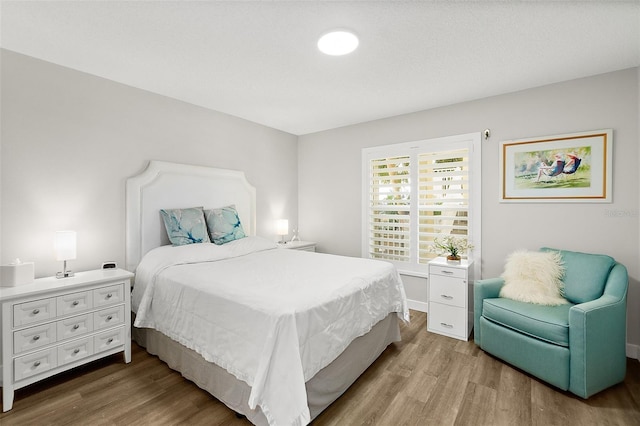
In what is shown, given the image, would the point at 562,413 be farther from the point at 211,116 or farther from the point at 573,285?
the point at 211,116

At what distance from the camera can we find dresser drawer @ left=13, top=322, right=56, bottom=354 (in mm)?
1921

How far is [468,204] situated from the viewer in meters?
3.33

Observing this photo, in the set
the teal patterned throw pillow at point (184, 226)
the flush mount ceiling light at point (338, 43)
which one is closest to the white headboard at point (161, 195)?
the teal patterned throw pillow at point (184, 226)

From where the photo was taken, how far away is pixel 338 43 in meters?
2.10

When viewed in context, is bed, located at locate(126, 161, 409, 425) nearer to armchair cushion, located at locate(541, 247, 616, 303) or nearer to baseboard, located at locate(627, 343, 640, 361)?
armchair cushion, located at locate(541, 247, 616, 303)

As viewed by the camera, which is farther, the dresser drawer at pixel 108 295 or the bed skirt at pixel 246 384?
the dresser drawer at pixel 108 295

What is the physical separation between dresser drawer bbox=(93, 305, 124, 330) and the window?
9.50 ft

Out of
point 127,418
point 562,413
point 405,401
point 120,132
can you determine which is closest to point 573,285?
point 562,413

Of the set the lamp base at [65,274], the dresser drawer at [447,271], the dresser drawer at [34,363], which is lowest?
the dresser drawer at [34,363]

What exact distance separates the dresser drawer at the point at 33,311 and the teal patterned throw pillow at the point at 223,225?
1.44 metres

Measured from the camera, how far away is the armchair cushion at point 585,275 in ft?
7.74

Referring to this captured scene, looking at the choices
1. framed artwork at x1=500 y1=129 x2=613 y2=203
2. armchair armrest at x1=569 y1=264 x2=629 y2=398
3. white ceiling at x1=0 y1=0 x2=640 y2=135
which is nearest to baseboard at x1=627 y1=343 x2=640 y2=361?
armchair armrest at x1=569 y1=264 x2=629 y2=398

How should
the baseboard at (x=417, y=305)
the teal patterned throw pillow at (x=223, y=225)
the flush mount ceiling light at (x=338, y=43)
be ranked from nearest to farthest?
the flush mount ceiling light at (x=338, y=43), the teal patterned throw pillow at (x=223, y=225), the baseboard at (x=417, y=305)

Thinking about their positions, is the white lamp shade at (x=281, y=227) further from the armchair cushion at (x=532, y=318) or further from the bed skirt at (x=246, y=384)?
the armchair cushion at (x=532, y=318)
